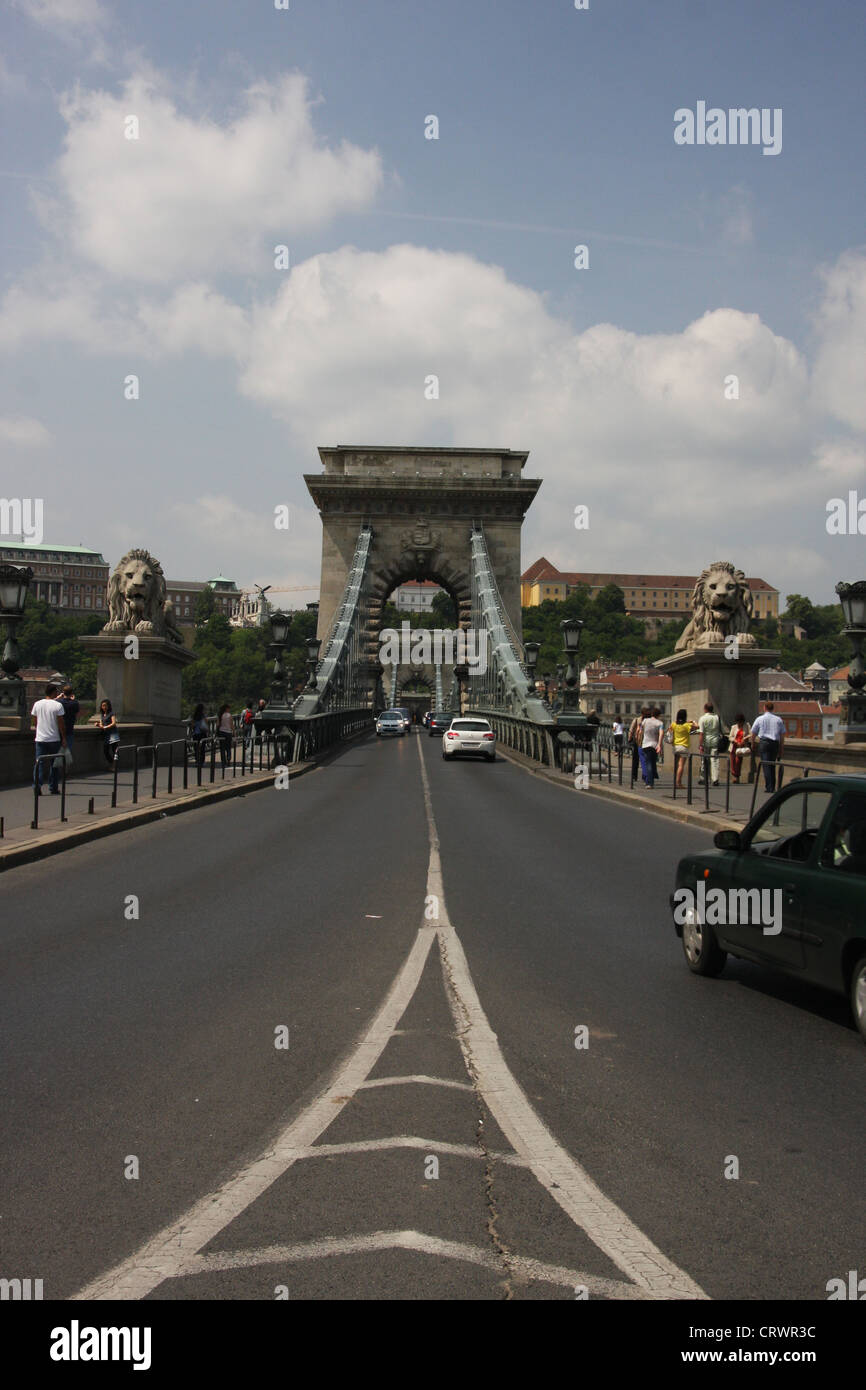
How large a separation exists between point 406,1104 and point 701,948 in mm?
3015

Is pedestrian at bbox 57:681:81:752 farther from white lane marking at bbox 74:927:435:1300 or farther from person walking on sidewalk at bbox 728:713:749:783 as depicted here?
white lane marking at bbox 74:927:435:1300

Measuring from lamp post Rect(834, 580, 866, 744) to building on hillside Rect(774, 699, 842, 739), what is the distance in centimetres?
5299

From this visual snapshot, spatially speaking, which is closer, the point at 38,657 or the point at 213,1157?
the point at 213,1157

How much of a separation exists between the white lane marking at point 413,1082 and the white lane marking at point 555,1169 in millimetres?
87

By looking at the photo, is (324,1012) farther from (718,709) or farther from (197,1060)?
(718,709)

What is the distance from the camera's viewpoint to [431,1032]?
575 centimetres

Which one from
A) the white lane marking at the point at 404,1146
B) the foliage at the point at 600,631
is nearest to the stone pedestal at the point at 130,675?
the white lane marking at the point at 404,1146

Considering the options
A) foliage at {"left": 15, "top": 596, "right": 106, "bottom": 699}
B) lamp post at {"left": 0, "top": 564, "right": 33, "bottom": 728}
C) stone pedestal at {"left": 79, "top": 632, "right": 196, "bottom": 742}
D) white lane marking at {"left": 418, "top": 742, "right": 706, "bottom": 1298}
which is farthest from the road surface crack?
foliage at {"left": 15, "top": 596, "right": 106, "bottom": 699}

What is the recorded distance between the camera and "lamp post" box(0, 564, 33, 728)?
19828 mm

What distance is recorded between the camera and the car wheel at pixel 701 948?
704 cm

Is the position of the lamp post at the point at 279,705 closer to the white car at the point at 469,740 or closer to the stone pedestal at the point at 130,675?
the stone pedestal at the point at 130,675

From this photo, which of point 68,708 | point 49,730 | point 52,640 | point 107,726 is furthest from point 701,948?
point 52,640
